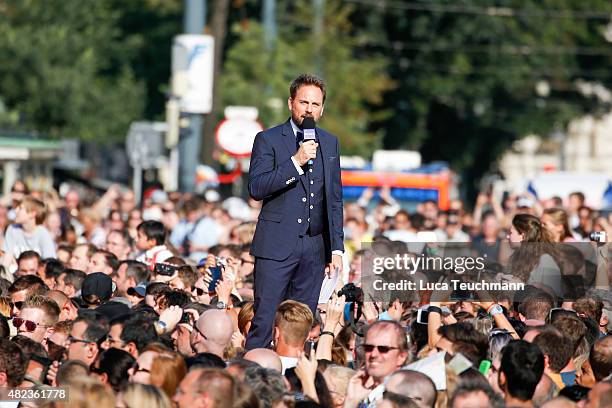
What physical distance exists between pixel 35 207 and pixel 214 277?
16.3ft

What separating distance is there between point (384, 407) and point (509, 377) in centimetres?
83

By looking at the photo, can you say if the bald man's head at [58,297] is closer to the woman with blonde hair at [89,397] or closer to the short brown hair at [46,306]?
the short brown hair at [46,306]

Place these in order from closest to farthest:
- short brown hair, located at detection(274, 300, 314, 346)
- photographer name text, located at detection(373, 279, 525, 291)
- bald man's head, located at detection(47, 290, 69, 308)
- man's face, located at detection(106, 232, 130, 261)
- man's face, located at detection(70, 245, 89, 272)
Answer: short brown hair, located at detection(274, 300, 314, 346)
photographer name text, located at detection(373, 279, 525, 291)
bald man's head, located at detection(47, 290, 69, 308)
man's face, located at detection(70, 245, 89, 272)
man's face, located at detection(106, 232, 130, 261)

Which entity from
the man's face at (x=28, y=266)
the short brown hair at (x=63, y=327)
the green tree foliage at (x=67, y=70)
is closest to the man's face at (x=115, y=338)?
the short brown hair at (x=63, y=327)

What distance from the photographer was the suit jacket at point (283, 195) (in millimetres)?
9961

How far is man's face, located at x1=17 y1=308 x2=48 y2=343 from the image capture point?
10617mm

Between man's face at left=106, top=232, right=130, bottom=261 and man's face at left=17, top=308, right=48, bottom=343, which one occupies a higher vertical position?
man's face at left=17, top=308, right=48, bottom=343

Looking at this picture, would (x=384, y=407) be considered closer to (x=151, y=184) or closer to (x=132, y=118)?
(x=151, y=184)

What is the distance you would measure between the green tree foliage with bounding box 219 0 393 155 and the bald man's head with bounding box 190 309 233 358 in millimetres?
24637

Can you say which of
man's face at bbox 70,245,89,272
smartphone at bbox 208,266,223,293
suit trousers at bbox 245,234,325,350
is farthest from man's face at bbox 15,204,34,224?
suit trousers at bbox 245,234,325,350

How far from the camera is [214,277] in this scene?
1180 centimetres

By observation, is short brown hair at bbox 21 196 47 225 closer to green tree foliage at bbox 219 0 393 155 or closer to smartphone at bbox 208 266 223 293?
smartphone at bbox 208 266 223 293

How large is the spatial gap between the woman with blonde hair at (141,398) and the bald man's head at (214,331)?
171 centimetres

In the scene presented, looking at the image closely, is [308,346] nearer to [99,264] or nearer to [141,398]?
[141,398]
